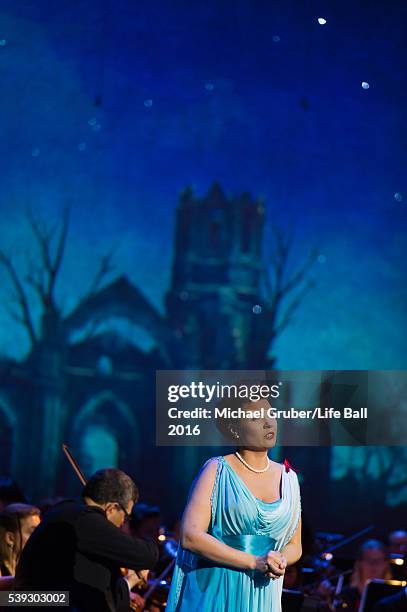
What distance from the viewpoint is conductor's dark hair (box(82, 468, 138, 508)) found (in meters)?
2.91

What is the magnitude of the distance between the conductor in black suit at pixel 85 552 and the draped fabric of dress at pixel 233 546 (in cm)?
13

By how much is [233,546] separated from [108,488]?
1.38 feet

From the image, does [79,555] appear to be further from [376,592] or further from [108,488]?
[376,592]

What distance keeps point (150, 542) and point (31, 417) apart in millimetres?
6109

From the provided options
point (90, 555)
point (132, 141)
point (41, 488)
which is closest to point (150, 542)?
point (90, 555)

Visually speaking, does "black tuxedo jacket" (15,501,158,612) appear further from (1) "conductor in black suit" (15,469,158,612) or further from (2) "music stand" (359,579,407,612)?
(2) "music stand" (359,579,407,612)

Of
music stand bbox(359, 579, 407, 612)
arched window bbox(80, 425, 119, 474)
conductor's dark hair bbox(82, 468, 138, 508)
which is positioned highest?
arched window bbox(80, 425, 119, 474)

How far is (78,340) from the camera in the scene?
29.5ft

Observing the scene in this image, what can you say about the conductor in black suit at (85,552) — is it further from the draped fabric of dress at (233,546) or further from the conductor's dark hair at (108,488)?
the draped fabric of dress at (233,546)

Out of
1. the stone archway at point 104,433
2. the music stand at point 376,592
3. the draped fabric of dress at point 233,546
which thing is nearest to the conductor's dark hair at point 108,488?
the draped fabric of dress at point 233,546

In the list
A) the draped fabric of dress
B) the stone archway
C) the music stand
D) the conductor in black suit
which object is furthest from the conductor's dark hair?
the stone archway

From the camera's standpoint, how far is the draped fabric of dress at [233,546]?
280 centimetres

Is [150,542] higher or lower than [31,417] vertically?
lower

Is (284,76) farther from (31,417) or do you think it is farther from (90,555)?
(90,555)
